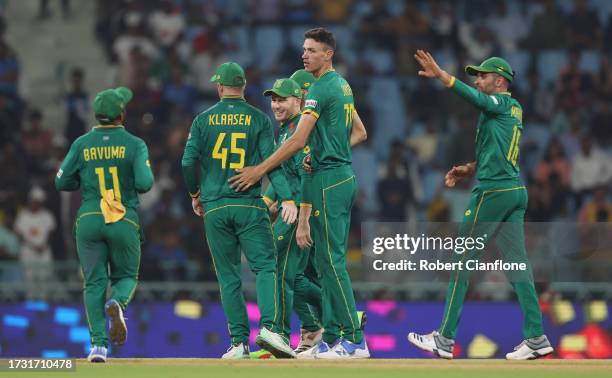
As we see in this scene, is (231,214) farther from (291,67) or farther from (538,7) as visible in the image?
(538,7)

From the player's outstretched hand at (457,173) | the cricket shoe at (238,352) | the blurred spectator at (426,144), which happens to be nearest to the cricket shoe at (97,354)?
the cricket shoe at (238,352)

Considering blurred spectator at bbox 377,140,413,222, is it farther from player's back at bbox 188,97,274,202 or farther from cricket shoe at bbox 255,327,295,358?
cricket shoe at bbox 255,327,295,358

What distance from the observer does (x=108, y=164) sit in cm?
1015

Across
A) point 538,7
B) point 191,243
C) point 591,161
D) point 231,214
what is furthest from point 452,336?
point 538,7

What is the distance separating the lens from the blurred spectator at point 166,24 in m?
19.9

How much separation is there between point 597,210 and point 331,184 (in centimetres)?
758

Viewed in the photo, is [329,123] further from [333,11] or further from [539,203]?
[333,11]

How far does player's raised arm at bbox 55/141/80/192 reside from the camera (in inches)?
402

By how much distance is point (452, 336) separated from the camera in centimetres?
1028

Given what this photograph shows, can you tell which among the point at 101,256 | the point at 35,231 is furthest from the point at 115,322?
the point at 35,231

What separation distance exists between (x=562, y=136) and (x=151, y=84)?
5652 mm

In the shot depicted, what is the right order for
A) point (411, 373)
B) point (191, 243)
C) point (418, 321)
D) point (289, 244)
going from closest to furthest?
1. point (411, 373)
2. point (289, 244)
3. point (418, 321)
4. point (191, 243)

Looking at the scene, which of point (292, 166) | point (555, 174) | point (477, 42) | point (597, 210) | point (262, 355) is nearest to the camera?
point (262, 355)

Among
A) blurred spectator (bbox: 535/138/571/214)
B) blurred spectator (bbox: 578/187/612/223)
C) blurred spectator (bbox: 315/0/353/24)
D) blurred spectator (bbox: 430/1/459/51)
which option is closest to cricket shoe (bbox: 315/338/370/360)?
blurred spectator (bbox: 578/187/612/223)
